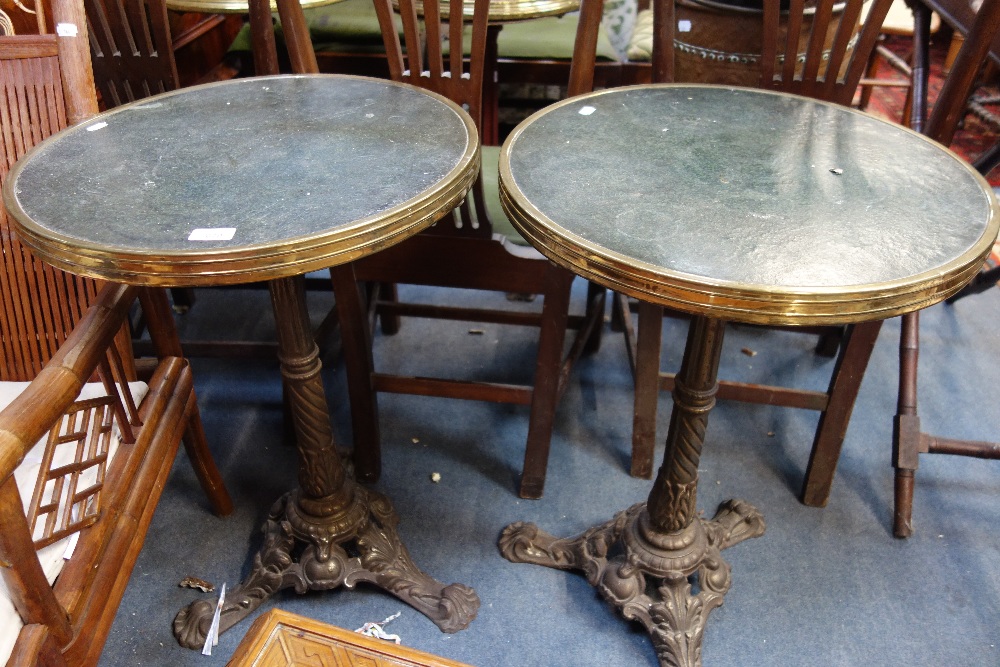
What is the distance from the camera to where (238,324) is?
2508mm

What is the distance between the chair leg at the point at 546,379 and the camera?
1641mm

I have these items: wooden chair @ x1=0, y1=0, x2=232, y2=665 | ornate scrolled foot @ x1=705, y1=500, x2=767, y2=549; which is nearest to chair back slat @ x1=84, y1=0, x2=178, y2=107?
wooden chair @ x1=0, y1=0, x2=232, y2=665

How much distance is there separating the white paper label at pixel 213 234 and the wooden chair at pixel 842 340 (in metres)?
1.05

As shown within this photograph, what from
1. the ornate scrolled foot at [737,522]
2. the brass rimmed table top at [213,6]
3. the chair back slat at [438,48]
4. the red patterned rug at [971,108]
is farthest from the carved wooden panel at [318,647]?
the red patterned rug at [971,108]

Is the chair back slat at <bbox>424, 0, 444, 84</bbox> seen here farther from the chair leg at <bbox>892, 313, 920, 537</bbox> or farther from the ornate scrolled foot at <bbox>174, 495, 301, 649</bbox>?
the chair leg at <bbox>892, 313, 920, 537</bbox>

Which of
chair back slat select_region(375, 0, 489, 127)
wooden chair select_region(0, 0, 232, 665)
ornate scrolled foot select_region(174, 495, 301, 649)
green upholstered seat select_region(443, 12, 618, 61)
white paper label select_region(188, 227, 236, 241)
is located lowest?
ornate scrolled foot select_region(174, 495, 301, 649)

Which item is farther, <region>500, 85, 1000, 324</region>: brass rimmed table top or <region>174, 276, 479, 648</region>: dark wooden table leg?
<region>174, 276, 479, 648</region>: dark wooden table leg

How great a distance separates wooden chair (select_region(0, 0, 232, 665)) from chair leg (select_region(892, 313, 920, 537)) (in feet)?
5.39

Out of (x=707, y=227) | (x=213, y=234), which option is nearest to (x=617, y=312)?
(x=707, y=227)

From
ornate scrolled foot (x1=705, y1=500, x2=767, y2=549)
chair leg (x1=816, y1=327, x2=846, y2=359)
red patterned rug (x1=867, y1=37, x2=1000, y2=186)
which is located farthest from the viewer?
red patterned rug (x1=867, y1=37, x2=1000, y2=186)

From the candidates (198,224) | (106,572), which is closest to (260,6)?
(198,224)

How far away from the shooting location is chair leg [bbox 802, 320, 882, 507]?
166 centimetres

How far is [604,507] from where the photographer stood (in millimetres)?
1873

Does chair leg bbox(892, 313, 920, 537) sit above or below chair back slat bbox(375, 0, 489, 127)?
below
